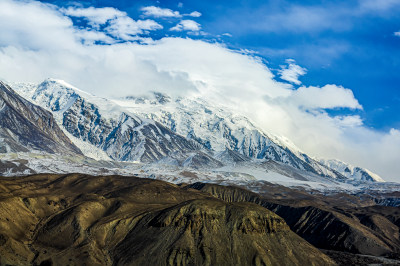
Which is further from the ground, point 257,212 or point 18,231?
point 257,212

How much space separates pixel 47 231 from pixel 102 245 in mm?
22821

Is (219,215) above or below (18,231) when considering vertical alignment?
above

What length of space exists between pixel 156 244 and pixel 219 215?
31.0 meters

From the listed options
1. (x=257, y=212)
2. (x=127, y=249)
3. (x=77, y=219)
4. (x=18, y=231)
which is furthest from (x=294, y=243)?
(x=18, y=231)

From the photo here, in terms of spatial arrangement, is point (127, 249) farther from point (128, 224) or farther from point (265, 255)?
point (265, 255)

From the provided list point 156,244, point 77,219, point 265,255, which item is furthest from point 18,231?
point 265,255

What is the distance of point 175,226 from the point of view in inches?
7165

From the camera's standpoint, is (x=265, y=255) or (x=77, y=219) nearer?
(x=265, y=255)

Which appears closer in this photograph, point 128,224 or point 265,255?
point 265,255

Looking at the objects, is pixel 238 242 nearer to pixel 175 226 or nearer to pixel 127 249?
pixel 175 226

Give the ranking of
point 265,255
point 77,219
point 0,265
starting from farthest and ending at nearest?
point 77,219, point 265,255, point 0,265

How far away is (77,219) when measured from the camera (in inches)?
7397

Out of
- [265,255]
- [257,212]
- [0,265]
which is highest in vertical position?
[257,212]

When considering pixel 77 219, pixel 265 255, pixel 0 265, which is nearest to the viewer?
pixel 0 265
